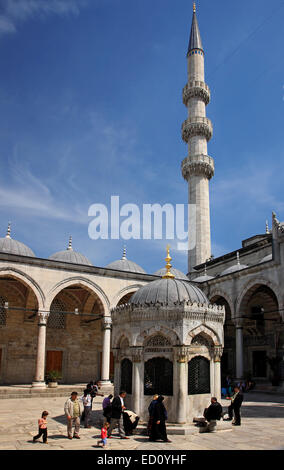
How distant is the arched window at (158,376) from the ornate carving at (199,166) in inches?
838

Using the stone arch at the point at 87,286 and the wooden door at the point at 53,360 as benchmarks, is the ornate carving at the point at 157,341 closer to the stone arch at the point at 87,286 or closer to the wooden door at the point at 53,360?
the stone arch at the point at 87,286

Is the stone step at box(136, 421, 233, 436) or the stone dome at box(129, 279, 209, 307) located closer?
the stone step at box(136, 421, 233, 436)

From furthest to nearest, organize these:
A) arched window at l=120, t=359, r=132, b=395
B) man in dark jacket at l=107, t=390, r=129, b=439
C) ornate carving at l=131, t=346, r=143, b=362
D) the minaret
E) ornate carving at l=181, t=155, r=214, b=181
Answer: ornate carving at l=181, t=155, r=214, b=181
the minaret
arched window at l=120, t=359, r=132, b=395
ornate carving at l=131, t=346, r=143, b=362
man in dark jacket at l=107, t=390, r=129, b=439

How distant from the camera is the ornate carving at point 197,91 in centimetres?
2955

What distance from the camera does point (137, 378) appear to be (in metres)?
7.78

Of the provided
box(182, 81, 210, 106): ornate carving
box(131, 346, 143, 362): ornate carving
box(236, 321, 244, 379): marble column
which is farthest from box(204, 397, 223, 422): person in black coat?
box(182, 81, 210, 106): ornate carving

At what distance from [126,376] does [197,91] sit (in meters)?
25.7

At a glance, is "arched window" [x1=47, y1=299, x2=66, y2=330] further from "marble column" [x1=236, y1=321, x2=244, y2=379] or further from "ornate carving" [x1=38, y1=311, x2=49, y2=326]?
"marble column" [x1=236, y1=321, x2=244, y2=379]

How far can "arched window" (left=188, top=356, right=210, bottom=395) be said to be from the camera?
780cm

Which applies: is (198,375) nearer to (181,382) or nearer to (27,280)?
(181,382)

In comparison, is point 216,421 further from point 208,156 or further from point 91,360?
point 208,156

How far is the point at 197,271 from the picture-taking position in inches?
1044

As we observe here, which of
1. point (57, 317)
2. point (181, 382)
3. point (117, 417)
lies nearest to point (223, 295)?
point (57, 317)
